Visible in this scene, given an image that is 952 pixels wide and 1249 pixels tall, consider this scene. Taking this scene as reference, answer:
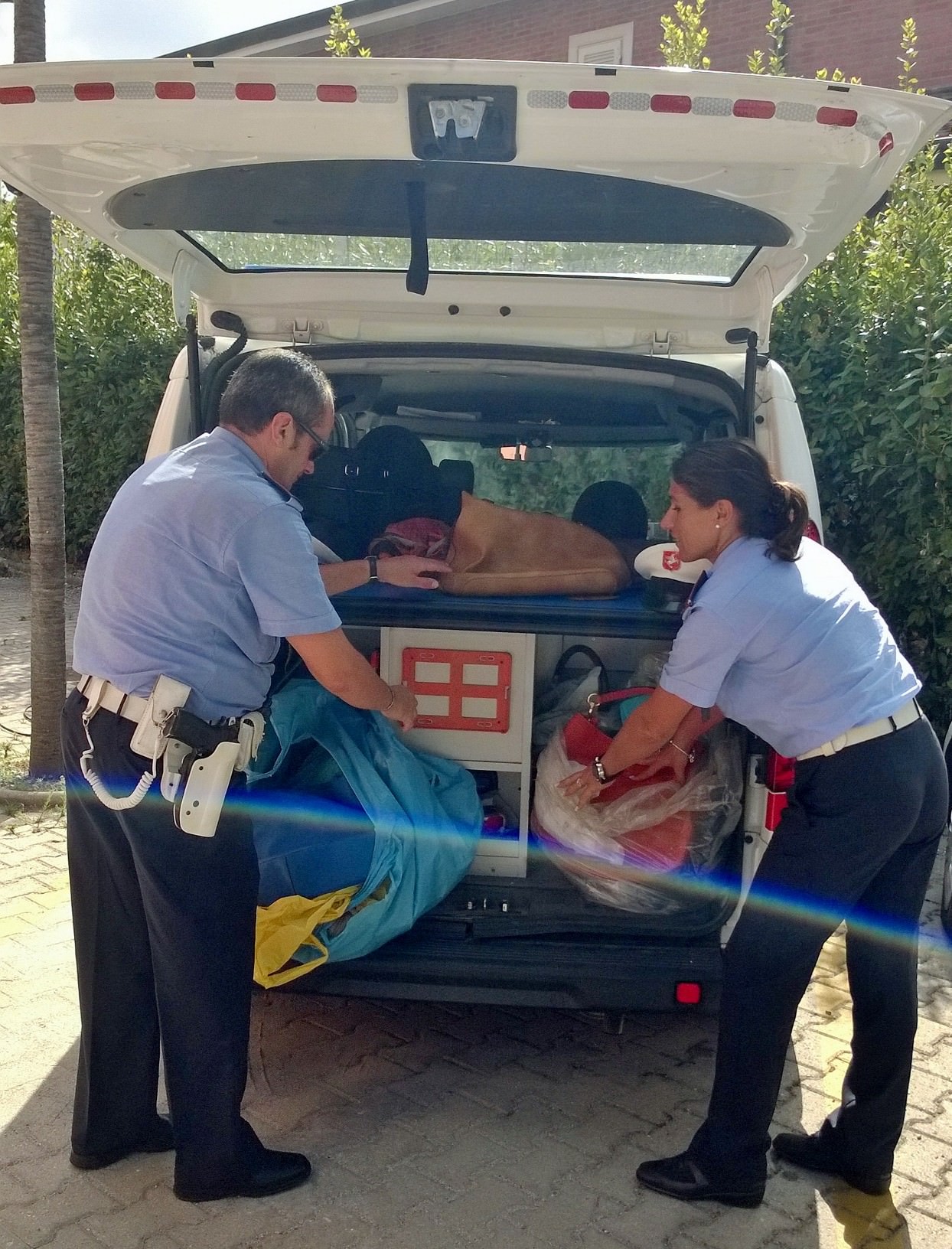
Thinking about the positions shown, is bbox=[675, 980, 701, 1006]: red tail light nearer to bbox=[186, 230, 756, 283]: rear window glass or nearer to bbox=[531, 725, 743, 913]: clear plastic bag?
bbox=[531, 725, 743, 913]: clear plastic bag

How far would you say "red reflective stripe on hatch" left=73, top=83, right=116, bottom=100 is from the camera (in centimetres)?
211

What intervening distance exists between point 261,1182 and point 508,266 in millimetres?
2497

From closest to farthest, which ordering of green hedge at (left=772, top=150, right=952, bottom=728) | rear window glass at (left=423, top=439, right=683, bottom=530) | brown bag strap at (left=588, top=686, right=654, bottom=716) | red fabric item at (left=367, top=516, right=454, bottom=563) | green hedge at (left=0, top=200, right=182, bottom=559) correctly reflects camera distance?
brown bag strap at (left=588, top=686, right=654, bottom=716)
red fabric item at (left=367, top=516, right=454, bottom=563)
rear window glass at (left=423, top=439, right=683, bottom=530)
green hedge at (left=772, top=150, right=952, bottom=728)
green hedge at (left=0, top=200, right=182, bottom=559)

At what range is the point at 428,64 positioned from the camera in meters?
2.03

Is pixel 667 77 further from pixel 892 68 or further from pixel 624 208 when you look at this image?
pixel 892 68

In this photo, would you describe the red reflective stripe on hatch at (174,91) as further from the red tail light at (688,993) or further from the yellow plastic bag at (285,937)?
the red tail light at (688,993)

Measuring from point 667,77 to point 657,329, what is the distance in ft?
4.78

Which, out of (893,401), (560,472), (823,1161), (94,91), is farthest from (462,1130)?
(893,401)

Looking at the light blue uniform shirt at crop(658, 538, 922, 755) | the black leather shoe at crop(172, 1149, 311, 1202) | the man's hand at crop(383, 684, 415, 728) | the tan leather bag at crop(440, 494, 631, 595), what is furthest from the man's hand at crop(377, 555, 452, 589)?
the black leather shoe at crop(172, 1149, 311, 1202)

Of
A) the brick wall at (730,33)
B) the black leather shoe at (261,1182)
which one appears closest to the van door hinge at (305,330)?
the black leather shoe at (261,1182)

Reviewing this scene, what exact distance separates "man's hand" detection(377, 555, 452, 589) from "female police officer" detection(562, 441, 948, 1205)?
79 centimetres

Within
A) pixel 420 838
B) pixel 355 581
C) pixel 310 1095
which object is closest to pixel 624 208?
pixel 355 581

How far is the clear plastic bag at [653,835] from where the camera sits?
2898 millimetres

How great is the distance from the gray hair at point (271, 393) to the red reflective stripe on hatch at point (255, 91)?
20.5 inches
